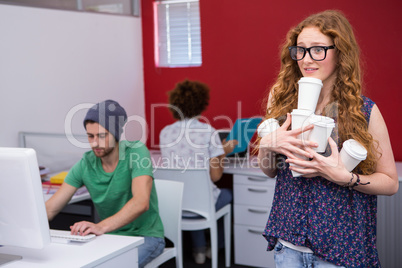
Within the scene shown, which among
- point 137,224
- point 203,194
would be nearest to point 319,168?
point 137,224

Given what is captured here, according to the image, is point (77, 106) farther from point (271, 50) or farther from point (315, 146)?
point (315, 146)

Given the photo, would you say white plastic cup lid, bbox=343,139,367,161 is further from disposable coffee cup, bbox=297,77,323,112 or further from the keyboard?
the keyboard

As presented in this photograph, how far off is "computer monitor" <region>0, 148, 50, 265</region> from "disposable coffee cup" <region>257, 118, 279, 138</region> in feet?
2.16

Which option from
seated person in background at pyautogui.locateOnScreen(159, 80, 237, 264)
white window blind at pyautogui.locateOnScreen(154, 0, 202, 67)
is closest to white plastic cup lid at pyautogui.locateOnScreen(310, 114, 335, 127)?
seated person in background at pyautogui.locateOnScreen(159, 80, 237, 264)

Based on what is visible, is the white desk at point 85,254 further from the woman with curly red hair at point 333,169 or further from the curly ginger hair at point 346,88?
the curly ginger hair at point 346,88

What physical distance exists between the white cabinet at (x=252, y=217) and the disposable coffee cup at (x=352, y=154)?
1855mm

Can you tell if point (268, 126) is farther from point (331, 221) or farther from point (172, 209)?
point (172, 209)

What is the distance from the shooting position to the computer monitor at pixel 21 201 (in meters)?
1.42

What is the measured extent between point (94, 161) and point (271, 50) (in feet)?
6.25

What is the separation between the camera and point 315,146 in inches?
51.3

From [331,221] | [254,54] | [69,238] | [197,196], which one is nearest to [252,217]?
[197,196]

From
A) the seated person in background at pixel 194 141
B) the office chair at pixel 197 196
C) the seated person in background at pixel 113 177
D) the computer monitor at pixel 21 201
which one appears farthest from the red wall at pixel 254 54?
the computer monitor at pixel 21 201

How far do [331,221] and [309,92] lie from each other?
1.17 ft

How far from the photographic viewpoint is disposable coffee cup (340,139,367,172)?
50.6 inches
